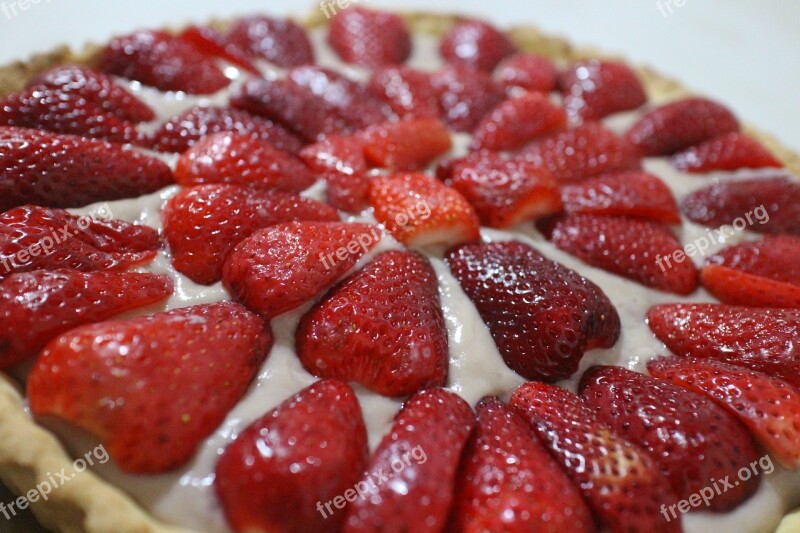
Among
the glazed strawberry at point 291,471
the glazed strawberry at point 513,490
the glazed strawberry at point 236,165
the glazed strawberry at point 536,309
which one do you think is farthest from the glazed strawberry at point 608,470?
the glazed strawberry at point 236,165

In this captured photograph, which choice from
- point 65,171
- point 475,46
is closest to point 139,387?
point 65,171

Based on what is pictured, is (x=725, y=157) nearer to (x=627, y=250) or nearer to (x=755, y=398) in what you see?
(x=627, y=250)

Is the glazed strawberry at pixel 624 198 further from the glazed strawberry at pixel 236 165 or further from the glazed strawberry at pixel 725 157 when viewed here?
the glazed strawberry at pixel 236 165

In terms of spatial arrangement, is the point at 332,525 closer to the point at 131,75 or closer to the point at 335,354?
the point at 335,354

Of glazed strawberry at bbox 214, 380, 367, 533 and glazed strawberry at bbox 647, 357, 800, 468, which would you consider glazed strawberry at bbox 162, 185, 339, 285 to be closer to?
glazed strawberry at bbox 214, 380, 367, 533

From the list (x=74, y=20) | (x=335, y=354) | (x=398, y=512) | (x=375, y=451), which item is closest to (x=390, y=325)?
(x=335, y=354)

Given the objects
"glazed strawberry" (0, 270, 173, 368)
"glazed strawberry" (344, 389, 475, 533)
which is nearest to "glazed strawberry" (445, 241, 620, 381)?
"glazed strawberry" (344, 389, 475, 533)
